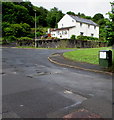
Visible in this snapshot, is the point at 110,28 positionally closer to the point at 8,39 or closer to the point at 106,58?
the point at 106,58

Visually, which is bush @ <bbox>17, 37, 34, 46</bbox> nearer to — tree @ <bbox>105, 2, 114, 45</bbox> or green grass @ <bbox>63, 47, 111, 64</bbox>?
green grass @ <bbox>63, 47, 111, 64</bbox>

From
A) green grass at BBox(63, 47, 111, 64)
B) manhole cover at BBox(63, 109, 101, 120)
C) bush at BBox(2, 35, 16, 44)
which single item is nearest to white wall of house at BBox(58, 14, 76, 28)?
bush at BBox(2, 35, 16, 44)

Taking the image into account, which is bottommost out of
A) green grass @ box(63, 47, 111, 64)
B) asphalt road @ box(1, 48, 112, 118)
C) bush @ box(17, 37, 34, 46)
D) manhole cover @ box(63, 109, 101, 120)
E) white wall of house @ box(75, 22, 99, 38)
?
manhole cover @ box(63, 109, 101, 120)

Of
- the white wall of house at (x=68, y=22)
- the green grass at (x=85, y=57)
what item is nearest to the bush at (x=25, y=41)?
the white wall of house at (x=68, y=22)

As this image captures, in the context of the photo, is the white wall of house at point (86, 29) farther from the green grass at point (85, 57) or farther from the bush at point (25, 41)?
the green grass at point (85, 57)

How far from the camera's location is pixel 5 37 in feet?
127

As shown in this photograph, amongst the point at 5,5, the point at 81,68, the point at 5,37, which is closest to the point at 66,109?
the point at 81,68

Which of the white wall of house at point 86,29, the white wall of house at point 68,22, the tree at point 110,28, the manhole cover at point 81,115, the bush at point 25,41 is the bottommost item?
the manhole cover at point 81,115

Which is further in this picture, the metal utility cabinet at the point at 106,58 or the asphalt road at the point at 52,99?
the metal utility cabinet at the point at 106,58

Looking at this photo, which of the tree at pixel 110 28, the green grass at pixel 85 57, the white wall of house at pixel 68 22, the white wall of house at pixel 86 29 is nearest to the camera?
the tree at pixel 110 28

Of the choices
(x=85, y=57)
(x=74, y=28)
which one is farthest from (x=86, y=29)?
(x=85, y=57)

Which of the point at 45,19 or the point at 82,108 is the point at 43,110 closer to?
the point at 82,108

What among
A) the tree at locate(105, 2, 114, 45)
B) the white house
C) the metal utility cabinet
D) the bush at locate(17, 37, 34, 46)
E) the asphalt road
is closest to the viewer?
the asphalt road

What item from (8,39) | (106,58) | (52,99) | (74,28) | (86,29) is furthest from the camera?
(86,29)
